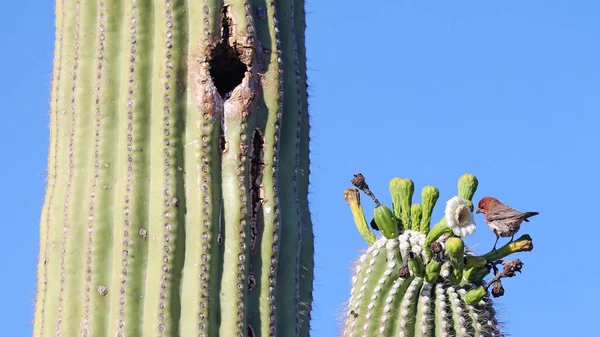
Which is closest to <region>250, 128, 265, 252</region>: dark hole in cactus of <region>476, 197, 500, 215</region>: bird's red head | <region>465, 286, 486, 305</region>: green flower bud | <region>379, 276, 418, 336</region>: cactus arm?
<region>379, 276, 418, 336</region>: cactus arm

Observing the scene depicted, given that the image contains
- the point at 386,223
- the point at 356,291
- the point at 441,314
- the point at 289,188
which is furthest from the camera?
the point at 386,223

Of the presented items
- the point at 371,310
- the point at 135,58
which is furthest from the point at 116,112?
the point at 371,310

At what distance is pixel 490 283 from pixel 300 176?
2.22 meters

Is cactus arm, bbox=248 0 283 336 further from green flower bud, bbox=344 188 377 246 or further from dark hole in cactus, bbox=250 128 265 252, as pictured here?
green flower bud, bbox=344 188 377 246

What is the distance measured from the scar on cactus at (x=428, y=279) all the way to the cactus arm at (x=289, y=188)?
1895 millimetres

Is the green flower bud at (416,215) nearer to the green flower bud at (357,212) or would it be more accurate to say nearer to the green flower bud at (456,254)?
the green flower bud at (357,212)

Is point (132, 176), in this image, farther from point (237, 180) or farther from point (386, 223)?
point (386, 223)

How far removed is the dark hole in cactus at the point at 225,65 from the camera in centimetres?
482

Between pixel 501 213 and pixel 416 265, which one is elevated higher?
pixel 501 213

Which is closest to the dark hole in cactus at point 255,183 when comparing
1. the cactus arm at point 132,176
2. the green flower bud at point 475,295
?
the cactus arm at point 132,176

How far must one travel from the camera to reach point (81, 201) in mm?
4637

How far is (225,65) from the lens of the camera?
490 centimetres

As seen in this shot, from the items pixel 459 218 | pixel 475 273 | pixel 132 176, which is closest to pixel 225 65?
pixel 132 176

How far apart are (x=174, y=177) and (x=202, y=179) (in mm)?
100
